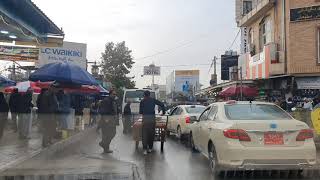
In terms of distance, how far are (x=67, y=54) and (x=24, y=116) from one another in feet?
50.8

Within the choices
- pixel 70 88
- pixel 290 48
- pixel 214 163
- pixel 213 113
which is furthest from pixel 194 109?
pixel 214 163

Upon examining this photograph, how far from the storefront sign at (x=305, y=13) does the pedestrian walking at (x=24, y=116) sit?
1415cm

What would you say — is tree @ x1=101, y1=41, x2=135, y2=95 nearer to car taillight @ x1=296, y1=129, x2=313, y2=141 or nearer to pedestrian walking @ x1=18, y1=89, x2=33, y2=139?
pedestrian walking @ x1=18, y1=89, x2=33, y2=139

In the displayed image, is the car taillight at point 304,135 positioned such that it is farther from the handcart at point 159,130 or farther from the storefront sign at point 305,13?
the storefront sign at point 305,13

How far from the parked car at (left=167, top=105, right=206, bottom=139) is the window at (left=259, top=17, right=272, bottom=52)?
11203 millimetres

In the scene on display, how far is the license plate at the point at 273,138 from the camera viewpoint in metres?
9.52

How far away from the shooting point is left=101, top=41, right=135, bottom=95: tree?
251 feet

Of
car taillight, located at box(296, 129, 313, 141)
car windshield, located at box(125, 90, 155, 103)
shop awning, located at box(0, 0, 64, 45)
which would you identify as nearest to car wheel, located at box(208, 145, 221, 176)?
car taillight, located at box(296, 129, 313, 141)

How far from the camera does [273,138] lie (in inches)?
376

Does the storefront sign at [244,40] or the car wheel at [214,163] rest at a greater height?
the storefront sign at [244,40]

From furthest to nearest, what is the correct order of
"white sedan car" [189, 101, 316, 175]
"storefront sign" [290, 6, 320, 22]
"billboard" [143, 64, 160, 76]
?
"billboard" [143, 64, 160, 76] → "storefront sign" [290, 6, 320, 22] → "white sedan car" [189, 101, 316, 175]

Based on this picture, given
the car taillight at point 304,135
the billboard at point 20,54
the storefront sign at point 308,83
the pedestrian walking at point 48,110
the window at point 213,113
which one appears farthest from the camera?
the storefront sign at point 308,83

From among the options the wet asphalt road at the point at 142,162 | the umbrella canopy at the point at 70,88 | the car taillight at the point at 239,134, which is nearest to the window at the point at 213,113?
the wet asphalt road at the point at 142,162

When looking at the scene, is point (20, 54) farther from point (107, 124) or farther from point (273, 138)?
point (273, 138)
